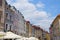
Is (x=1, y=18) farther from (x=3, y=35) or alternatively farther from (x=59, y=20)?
(x=59, y=20)

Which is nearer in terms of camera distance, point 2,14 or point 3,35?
point 3,35

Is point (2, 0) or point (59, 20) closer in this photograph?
point (2, 0)

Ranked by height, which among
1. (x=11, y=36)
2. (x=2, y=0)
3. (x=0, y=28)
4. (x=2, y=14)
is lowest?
(x=11, y=36)

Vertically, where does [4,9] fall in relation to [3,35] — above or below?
above

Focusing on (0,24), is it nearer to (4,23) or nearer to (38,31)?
(4,23)

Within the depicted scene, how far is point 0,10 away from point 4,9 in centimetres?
111

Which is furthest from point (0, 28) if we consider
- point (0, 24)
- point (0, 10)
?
point (0, 10)

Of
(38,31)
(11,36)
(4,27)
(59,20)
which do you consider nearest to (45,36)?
(38,31)

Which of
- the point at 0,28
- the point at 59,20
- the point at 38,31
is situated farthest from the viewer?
the point at 38,31

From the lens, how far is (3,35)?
22.7 meters

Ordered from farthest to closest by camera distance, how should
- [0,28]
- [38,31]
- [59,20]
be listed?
1. [38,31]
2. [59,20]
3. [0,28]

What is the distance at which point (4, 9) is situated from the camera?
41625 mm

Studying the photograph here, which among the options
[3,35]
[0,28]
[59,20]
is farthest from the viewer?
[59,20]

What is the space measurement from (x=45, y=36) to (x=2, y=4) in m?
102
